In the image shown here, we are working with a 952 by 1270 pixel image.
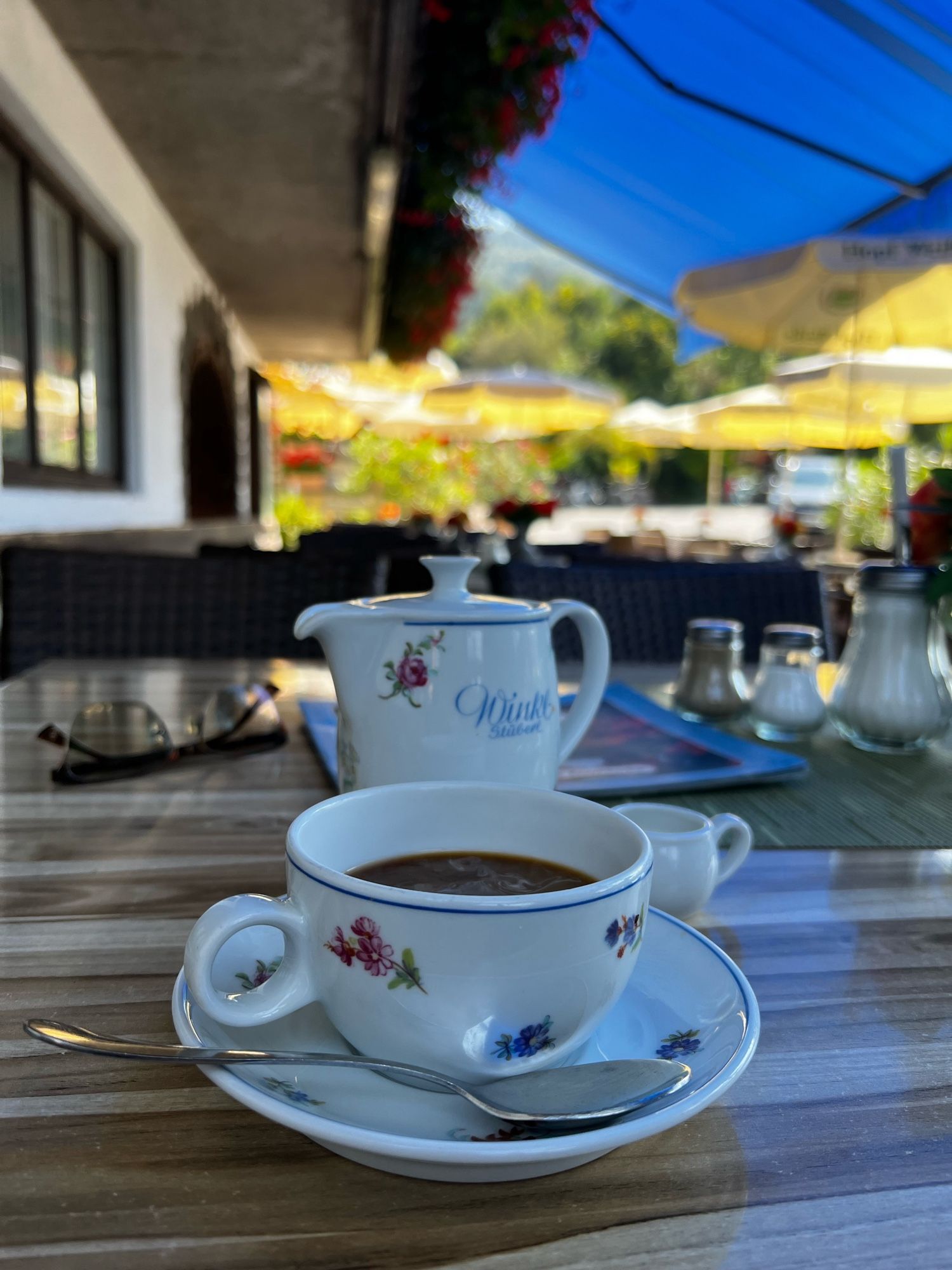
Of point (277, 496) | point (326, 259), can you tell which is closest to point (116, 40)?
point (326, 259)

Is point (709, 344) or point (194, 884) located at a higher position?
point (709, 344)

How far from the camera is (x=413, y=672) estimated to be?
2.25 feet

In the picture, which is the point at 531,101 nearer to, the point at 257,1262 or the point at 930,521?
the point at 930,521

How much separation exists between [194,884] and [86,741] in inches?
12.4

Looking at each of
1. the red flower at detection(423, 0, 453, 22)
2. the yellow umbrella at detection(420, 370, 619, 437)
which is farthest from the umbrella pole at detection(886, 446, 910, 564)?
the yellow umbrella at detection(420, 370, 619, 437)

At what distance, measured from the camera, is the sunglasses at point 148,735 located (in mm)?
889

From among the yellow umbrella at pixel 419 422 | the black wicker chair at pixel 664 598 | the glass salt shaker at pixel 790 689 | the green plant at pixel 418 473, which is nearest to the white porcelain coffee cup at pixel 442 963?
the glass salt shaker at pixel 790 689

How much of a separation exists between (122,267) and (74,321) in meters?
0.87

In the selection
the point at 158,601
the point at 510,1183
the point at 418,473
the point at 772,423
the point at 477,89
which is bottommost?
the point at 510,1183

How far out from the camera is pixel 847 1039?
47 centimetres

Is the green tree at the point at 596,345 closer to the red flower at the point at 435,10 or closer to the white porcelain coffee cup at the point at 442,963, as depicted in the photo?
the red flower at the point at 435,10

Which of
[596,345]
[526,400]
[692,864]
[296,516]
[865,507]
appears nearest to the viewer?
[692,864]

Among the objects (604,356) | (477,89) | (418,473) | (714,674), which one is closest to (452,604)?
(714,674)

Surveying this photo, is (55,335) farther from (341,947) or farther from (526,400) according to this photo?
(526,400)
